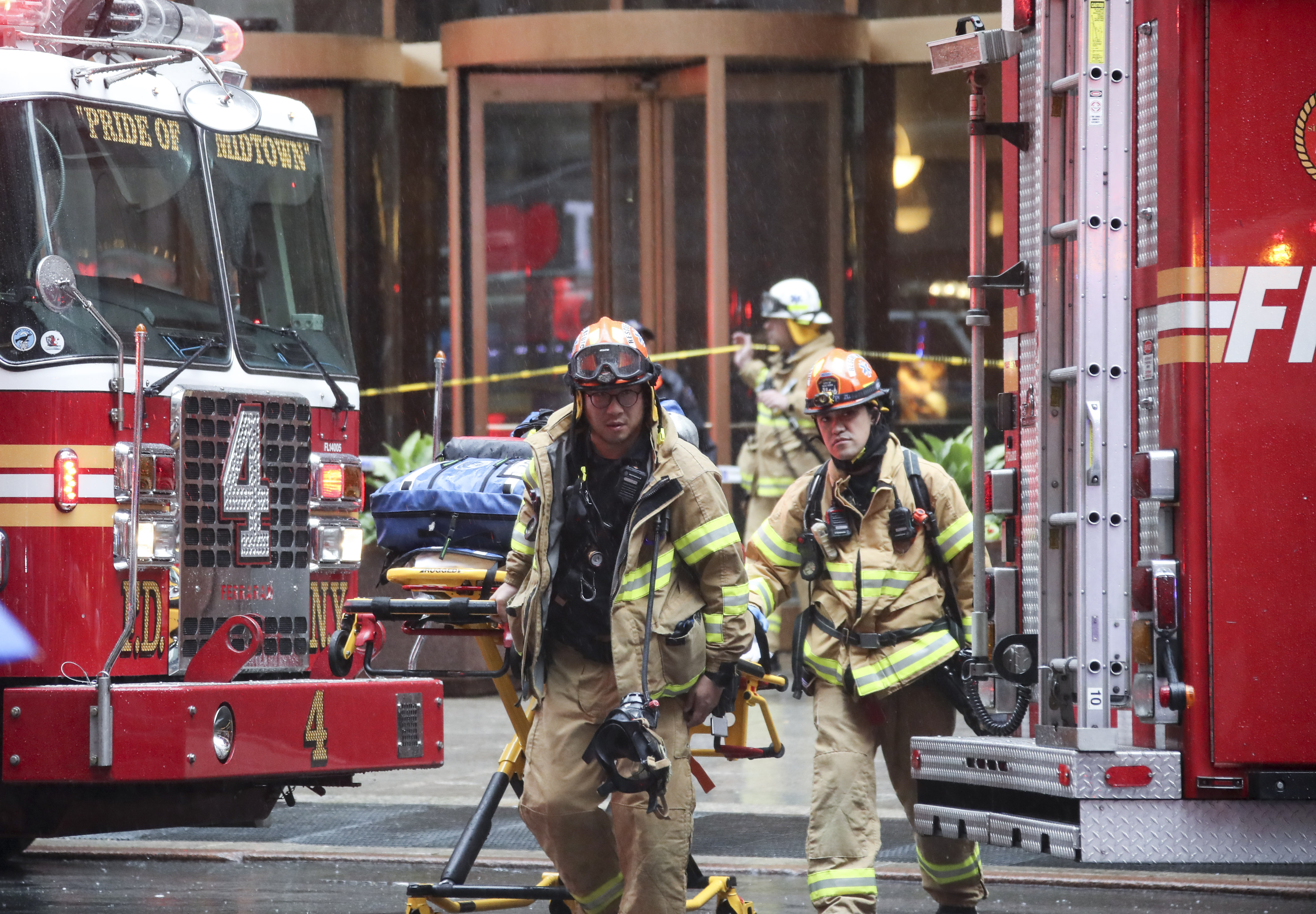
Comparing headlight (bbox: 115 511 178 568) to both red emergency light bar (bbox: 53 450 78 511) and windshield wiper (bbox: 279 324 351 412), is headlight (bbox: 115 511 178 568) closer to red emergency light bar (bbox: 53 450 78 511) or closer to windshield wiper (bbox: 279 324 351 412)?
red emergency light bar (bbox: 53 450 78 511)

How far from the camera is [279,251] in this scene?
298 inches

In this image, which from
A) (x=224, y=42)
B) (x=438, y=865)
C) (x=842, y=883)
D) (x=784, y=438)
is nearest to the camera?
(x=842, y=883)

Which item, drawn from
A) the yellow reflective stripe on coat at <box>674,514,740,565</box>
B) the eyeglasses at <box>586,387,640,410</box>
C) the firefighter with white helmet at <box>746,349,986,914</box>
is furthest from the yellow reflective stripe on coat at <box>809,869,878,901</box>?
the eyeglasses at <box>586,387,640,410</box>

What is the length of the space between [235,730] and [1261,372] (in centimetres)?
340

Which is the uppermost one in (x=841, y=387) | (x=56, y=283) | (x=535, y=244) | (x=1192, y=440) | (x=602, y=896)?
(x=535, y=244)

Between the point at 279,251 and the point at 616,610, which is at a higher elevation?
the point at 279,251

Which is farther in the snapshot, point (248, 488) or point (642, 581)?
point (248, 488)

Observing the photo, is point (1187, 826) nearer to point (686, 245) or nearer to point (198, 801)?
point (198, 801)

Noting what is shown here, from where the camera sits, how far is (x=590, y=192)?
14000mm

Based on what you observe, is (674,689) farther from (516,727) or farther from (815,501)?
(815,501)

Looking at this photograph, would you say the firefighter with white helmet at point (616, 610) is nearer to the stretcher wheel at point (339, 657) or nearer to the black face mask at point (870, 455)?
the stretcher wheel at point (339, 657)

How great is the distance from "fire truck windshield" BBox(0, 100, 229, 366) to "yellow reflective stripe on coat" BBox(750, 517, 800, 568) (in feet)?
6.63

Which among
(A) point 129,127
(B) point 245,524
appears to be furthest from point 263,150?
(B) point 245,524

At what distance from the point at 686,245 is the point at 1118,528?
873cm
